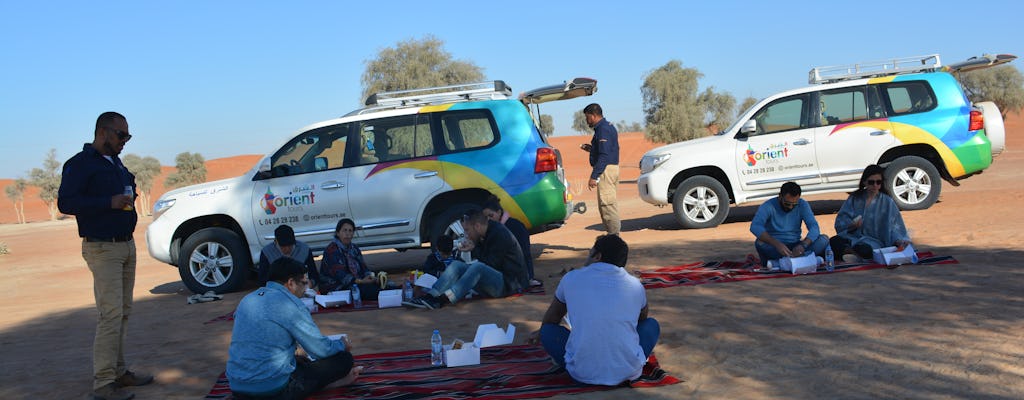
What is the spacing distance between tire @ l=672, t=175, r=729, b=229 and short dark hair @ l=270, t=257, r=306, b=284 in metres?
8.70

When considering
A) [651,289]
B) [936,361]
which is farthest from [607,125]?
[936,361]

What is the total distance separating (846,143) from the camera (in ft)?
39.8

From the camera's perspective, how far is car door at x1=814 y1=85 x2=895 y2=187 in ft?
39.7

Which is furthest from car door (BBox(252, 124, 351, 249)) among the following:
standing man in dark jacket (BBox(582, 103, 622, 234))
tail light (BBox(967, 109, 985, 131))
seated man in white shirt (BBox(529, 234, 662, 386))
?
tail light (BBox(967, 109, 985, 131))

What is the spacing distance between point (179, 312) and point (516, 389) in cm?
518

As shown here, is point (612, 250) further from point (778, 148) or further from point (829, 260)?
point (778, 148)

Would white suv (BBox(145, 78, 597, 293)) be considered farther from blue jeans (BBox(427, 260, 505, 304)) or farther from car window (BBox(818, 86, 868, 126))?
car window (BBox(818, 86, 868, 126))

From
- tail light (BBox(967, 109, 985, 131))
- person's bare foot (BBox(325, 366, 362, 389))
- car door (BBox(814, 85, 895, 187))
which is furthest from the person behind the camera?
car door (BBox(814, 85, 895, 187))

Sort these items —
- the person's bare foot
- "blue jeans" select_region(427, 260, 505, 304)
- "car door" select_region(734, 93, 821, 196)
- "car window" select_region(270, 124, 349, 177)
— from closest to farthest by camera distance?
the person's bare foot, "blue jeans" select_region(427, 260, 505, 304), "car window" select_region(270, 124, 349, 177), "car door" select_region(734, 93, 821, 196)

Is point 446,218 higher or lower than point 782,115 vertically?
lower

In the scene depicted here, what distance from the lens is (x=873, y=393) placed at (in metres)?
4.60

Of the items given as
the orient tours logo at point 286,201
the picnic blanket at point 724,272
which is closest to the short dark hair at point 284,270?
the picnic blanket at point 724,272

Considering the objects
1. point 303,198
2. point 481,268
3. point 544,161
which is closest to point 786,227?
point 544,161

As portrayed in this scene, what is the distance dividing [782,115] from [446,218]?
5928 millimetres
